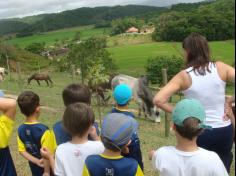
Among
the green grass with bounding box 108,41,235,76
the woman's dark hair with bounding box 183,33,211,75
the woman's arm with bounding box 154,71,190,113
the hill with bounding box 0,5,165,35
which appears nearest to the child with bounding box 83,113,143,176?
the woman's arm with bounding box 154,71,190,113

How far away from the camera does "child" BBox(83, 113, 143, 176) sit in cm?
220

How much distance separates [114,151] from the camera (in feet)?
7.34

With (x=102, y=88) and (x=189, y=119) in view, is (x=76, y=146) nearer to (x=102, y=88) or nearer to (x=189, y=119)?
(x=189, y=119)

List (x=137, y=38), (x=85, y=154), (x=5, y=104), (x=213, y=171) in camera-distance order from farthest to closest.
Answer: (x=137, y=38) < (x=5, y=104) < (x=85, y=154) < (x=213, y=171)

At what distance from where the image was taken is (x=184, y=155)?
2166 millimetres

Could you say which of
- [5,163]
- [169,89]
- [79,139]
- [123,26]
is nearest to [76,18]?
[123,26]

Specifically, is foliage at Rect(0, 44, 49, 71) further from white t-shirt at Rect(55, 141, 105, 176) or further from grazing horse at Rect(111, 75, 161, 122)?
white t-shirt at Rect(55, 141, 105, 176)

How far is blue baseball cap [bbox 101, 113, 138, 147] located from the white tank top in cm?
67

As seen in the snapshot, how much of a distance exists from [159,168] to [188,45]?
3.12ft

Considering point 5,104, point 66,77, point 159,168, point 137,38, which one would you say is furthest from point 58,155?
point 137,38

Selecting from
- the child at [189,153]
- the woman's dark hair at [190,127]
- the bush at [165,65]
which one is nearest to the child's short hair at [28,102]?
the child at [189,153]

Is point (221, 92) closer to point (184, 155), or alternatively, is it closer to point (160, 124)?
point (184, 155)

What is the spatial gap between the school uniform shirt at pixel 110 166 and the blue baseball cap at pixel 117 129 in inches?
4.1

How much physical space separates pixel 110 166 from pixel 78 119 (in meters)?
0.36
